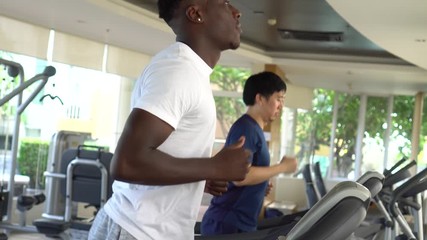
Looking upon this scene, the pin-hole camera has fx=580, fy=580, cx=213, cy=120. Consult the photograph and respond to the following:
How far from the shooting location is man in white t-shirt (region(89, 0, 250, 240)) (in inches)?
41.0

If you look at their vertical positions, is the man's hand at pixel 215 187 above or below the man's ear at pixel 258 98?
below

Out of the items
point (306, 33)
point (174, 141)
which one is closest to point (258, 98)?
point (174, 141)

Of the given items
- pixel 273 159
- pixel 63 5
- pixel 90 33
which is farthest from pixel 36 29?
pixel 273 159

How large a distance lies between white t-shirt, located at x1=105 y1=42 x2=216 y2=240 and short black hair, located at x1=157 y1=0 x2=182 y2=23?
80 mm

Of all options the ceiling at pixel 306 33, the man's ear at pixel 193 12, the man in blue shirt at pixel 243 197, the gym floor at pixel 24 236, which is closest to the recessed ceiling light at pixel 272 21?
the ceiling at pixel 306 33

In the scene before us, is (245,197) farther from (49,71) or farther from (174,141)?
(49,71)

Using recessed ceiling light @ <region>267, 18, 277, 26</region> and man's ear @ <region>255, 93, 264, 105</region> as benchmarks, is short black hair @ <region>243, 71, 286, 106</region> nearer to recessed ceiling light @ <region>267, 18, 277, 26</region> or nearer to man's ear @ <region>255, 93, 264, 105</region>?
man's ear @ <region>255, 93, 264, 105</region>

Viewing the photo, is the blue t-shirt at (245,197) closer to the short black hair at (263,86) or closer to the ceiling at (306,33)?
the short black hair at (263,86)

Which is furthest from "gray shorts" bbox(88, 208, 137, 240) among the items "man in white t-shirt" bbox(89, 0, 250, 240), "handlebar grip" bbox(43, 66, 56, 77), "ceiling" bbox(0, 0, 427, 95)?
"handlebar grip" bbox(43, 66, 56, 77)

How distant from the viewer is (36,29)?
6730 millimetres

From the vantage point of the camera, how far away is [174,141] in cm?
113

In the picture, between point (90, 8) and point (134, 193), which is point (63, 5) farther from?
point (134, 193)

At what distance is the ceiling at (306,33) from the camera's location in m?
5.33

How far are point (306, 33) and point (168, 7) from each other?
6739mm
